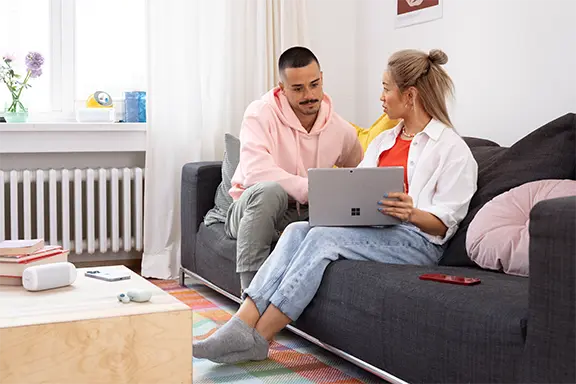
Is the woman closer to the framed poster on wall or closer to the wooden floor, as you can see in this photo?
the framed poster on wall

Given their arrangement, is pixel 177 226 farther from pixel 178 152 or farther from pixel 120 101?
pixel 120 101

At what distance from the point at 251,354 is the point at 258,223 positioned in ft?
2.04

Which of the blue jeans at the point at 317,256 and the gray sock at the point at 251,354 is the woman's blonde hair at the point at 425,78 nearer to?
the blue jeans at the point at 317,256

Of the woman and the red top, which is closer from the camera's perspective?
the woman

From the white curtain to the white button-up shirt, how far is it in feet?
6.08

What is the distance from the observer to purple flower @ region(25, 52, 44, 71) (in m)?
4.18

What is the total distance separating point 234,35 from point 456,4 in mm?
1240

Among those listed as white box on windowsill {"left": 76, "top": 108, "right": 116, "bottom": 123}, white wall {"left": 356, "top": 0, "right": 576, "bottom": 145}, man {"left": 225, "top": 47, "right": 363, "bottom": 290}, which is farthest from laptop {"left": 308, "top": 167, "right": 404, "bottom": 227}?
white box on windowsill {"left": 76, "top": 108, "right": 116, "bottom": 123}

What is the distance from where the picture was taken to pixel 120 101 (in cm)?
445

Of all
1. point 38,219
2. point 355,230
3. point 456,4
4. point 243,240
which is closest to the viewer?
point 355,230

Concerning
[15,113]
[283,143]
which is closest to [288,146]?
A: [283,143]

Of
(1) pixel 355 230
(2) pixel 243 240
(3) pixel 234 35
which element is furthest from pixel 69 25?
(1) pixel 355 230

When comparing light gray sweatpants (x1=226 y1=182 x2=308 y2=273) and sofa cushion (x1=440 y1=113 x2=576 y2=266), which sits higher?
sofa cushion (x1=440 y1=113 x2=576 y2=266)

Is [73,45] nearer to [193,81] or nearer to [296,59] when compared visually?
[193,81]
